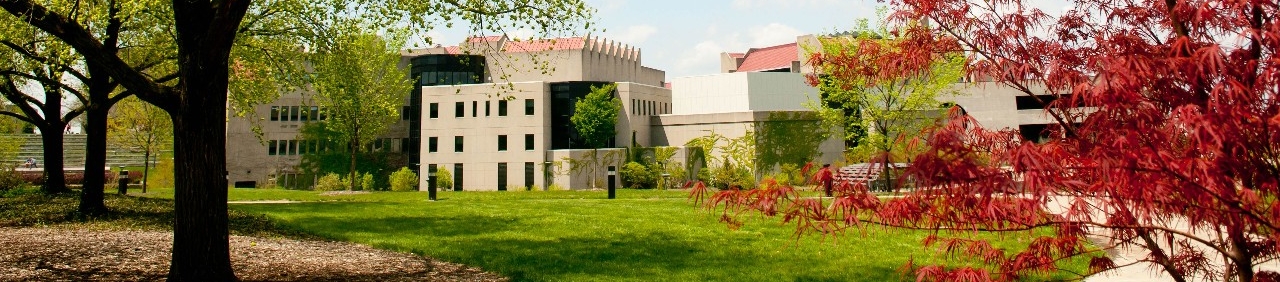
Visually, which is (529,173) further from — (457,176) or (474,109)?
(474,109)

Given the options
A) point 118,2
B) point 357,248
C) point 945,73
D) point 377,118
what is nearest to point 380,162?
point 377,118

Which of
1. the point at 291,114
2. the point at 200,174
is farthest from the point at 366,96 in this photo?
the point at 200,174

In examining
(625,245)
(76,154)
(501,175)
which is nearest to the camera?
(625,245)

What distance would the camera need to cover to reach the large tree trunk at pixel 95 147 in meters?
16.5

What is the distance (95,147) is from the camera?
1798 cm

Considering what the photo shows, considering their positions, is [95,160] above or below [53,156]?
below

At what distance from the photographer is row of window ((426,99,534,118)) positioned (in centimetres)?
5053

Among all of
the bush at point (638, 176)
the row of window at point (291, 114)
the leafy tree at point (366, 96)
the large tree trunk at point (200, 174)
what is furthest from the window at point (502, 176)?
the large tree trunk at point (200, 174)

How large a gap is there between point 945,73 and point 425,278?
33.5m

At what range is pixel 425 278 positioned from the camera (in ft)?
28.7

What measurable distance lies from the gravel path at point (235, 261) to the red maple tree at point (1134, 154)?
5.32 meters

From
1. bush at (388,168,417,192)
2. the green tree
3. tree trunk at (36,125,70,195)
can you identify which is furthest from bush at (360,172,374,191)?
tree trunk at (36,125,70,195)

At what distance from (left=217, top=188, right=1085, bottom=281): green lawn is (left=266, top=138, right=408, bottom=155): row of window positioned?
42.2 m

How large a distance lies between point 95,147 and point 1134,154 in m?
19.9
